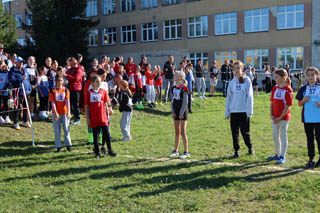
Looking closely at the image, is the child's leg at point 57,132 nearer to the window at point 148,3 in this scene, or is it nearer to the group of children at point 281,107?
the group of children at point 281,107

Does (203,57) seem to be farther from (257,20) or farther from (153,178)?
(153,178)

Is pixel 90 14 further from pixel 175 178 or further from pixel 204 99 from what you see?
pixel 175 178

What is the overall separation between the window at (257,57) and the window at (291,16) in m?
2.54

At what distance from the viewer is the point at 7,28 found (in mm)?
35219

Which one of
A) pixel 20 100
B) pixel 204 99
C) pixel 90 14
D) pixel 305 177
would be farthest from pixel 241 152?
pixel 90 14

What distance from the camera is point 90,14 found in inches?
1769

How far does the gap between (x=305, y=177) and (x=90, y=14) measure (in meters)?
42.3

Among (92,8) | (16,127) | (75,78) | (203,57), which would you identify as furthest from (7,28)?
(16,127)

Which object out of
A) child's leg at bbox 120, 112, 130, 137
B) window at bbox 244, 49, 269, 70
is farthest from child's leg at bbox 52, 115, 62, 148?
window at bbox 244, 49, 269, 70

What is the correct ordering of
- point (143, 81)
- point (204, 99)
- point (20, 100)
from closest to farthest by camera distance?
point (20, 100) < point (143, 81) < point (204, 99)

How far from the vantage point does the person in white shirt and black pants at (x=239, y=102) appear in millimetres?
7523

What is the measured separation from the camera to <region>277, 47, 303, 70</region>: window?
30.6m

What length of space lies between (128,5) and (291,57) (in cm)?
1954

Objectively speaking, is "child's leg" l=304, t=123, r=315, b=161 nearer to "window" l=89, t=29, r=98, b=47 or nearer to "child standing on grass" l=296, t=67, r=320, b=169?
"child standing on grass" l=296, t=67, r=320, b=169
